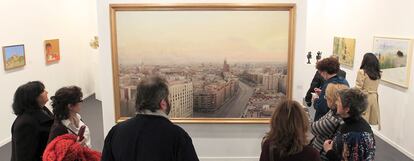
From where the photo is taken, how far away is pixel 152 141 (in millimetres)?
1864

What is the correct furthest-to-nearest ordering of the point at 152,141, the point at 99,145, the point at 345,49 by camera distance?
the point at 345,49 → the point at 99,145 → the point at 152,141

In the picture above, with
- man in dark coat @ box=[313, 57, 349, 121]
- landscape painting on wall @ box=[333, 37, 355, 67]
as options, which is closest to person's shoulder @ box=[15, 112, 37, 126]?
man in dark coat @ box=[313, 57, 349, 121]

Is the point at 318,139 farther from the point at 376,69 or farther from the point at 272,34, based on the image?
the point at 376,69

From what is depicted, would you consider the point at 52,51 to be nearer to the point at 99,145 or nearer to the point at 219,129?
the point at 99,145

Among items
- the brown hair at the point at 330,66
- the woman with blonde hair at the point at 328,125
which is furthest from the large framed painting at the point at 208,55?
the woman with blonde hair at the point at 328,125

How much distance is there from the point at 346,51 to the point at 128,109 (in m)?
5.02

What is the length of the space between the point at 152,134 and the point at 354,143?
1.32 meters

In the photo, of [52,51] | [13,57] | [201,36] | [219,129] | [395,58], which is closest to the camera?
[201,36]

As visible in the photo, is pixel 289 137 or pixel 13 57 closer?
pixel 289 137

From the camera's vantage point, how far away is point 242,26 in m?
4.02

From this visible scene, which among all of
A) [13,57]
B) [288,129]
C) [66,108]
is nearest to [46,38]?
[13,57]

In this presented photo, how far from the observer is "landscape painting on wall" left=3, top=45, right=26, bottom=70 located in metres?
5.35

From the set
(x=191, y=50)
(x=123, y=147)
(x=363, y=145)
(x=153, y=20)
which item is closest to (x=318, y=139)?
(x=363, y=145)

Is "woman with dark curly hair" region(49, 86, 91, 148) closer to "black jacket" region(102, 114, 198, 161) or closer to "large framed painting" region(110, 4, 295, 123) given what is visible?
"black jacket" region(102, 114, 198, 161)
